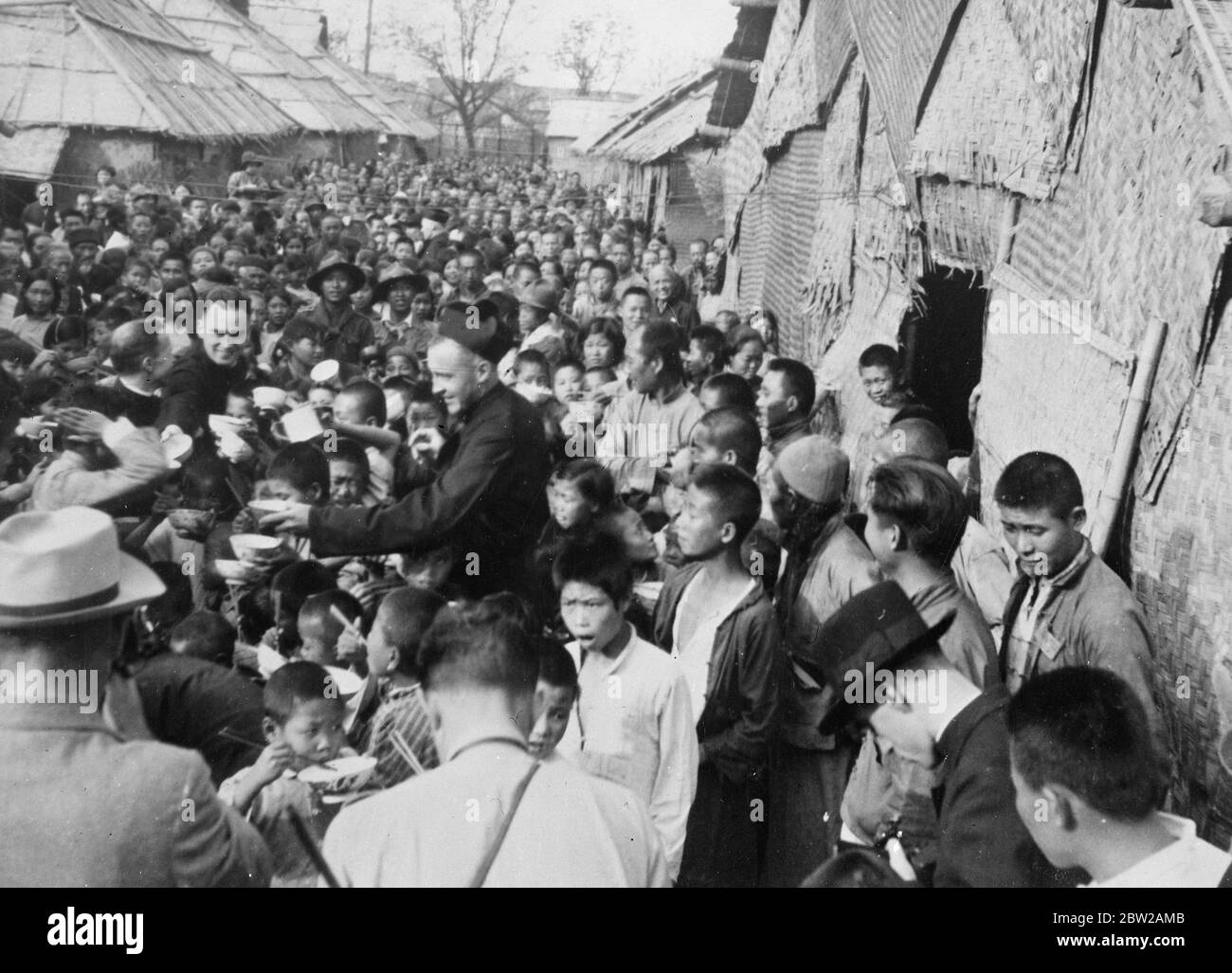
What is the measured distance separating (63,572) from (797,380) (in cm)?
380

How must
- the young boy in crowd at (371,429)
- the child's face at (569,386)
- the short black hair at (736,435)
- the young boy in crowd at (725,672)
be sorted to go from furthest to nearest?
the child's face at (569,386) < the young boy in crowd at (371,429) < the short black hair at (736,435) < the young boy in crowd at (725,672)

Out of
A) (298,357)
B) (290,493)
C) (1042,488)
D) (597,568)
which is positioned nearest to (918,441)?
(1042,488)

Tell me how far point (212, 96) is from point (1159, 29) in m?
13.0

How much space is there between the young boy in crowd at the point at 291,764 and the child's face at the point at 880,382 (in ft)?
10.8

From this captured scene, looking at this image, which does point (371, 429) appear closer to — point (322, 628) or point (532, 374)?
point (322, 628)

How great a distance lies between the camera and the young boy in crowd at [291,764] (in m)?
2.76

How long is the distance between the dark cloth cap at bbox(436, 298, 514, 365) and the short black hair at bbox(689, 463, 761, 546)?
90cm

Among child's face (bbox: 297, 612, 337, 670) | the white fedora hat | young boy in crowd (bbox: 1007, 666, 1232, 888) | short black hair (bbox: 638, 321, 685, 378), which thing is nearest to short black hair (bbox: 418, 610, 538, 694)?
the white fedora hat

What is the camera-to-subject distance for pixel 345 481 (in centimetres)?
462

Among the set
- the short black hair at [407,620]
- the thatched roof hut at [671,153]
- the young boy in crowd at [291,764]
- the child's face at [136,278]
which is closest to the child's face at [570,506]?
the short black hair at [407,620]

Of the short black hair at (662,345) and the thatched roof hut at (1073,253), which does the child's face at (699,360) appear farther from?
the short black hair at (662,345)

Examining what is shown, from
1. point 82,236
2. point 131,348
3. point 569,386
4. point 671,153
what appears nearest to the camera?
point 131,348

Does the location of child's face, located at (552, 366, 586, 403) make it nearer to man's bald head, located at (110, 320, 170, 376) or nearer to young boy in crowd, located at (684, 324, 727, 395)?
young boy in crowd, located at (684, 324, 727, 395)

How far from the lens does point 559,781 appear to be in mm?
2168
